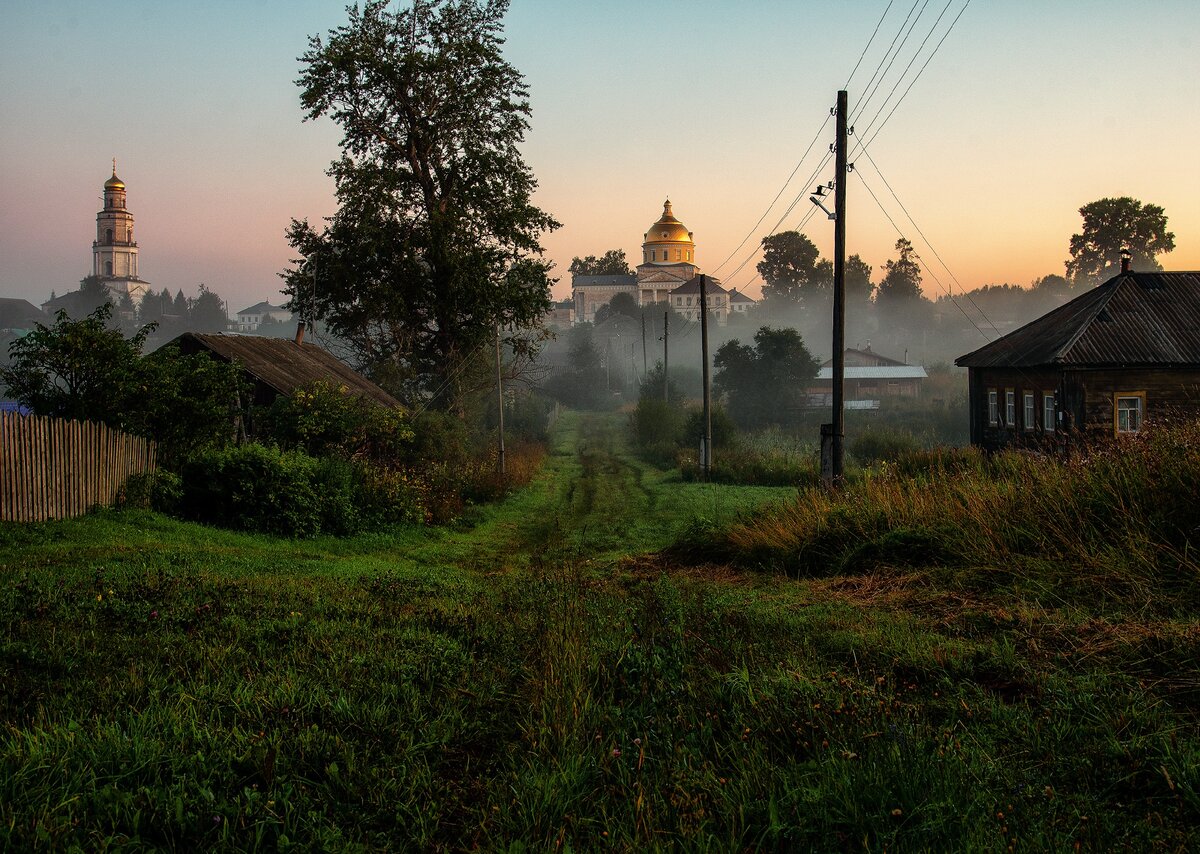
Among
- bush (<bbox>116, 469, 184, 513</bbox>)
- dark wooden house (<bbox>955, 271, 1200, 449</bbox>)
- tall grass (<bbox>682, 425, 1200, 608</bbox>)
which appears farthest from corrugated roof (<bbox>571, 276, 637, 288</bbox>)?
tall grass (<bbox>682, 425, 1200, 608</bbox>)

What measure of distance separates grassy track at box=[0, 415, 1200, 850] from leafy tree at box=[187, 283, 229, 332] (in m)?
147

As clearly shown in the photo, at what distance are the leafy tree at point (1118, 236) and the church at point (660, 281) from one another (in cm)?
6276

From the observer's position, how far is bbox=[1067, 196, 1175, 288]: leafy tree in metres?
67.6

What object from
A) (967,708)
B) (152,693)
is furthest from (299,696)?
(967,708)

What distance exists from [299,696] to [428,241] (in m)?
28.4

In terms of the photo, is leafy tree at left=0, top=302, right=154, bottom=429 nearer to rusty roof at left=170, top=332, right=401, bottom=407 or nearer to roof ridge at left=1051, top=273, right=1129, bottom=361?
rusty roof at left=170, top=332, right=401, bottom=407

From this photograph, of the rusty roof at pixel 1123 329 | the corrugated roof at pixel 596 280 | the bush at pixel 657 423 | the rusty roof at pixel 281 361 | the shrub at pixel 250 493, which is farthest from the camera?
the corrugated roof at pixel 596 280

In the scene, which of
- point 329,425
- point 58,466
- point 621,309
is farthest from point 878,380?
point 58,466

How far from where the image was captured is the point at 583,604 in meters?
7.63

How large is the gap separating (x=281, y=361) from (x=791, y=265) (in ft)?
309

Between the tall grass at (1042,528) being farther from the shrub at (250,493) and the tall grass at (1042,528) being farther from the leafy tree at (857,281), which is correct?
the leafy tree at (857,281)

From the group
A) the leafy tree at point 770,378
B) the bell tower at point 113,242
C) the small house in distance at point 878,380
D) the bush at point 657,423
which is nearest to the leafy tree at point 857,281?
the small house in distance at point 878,380

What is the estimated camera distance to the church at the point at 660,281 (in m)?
136

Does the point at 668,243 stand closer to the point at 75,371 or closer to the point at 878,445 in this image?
the point at 878,445
